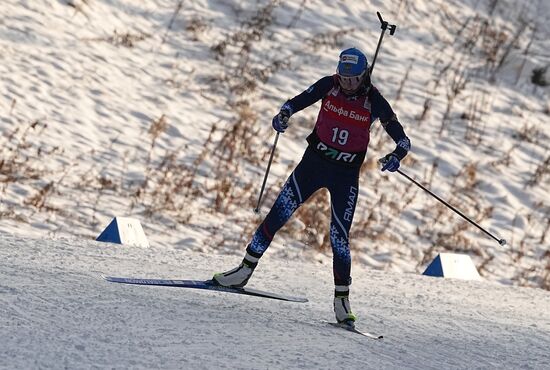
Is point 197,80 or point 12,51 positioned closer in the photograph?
point 12,51

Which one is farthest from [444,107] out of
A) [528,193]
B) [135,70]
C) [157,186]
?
[157,186]

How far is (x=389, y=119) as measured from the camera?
21.6 ft

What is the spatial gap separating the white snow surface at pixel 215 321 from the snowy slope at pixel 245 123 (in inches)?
85.0

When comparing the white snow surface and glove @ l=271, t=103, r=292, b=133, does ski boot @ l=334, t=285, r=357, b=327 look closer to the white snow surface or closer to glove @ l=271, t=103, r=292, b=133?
the white snow surface

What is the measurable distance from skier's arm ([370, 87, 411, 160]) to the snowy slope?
4242mm

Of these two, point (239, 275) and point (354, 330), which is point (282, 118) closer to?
point (239, 275)

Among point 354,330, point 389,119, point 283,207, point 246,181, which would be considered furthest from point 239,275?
point 246,181

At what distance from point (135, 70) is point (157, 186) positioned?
330 centimetres

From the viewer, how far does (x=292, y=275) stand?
28.9 ft

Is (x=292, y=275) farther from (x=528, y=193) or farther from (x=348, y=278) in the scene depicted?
(x=528, y=193)

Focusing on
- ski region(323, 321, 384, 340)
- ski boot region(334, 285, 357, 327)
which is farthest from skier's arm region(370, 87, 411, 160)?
ski region(323, 321, 384, 340)

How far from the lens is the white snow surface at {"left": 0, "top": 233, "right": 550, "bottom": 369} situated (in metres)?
4.92

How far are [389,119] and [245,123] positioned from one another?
299 inches

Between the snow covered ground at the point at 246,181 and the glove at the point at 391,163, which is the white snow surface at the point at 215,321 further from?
the glove at the point at 391,163
